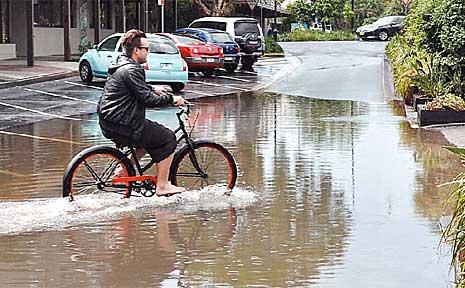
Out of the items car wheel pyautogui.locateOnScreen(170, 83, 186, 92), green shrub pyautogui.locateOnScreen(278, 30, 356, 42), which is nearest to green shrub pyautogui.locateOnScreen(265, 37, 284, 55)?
green shrub pyautogui.locateOnScreen(278, 30, 356, 42)

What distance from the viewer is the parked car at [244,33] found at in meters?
35.1

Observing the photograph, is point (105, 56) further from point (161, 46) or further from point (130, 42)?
point (130, 42)

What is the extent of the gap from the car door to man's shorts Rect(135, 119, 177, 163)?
16.8m

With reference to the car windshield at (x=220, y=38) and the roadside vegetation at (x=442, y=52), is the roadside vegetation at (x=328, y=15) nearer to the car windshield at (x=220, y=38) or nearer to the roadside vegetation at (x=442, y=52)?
the car windshield at (x=220, y=38)

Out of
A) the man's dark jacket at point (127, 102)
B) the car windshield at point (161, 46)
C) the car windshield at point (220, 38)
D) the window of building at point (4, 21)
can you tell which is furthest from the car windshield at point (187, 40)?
the man's dark jacket at point (127, 102)

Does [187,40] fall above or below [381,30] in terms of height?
below

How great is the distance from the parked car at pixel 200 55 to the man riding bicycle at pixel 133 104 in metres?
20.8

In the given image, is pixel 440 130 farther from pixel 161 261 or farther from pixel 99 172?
pixel 161 261

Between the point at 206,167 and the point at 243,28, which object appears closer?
the point at 206,167

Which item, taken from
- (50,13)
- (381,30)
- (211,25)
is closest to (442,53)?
(211,25)

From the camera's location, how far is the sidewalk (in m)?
25.7

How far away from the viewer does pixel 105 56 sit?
26.4 m

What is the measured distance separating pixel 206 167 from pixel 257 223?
4.84 ft

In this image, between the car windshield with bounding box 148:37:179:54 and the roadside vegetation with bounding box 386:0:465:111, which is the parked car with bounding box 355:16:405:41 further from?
the roadside vegetation with bounding box 386:0:465:111
